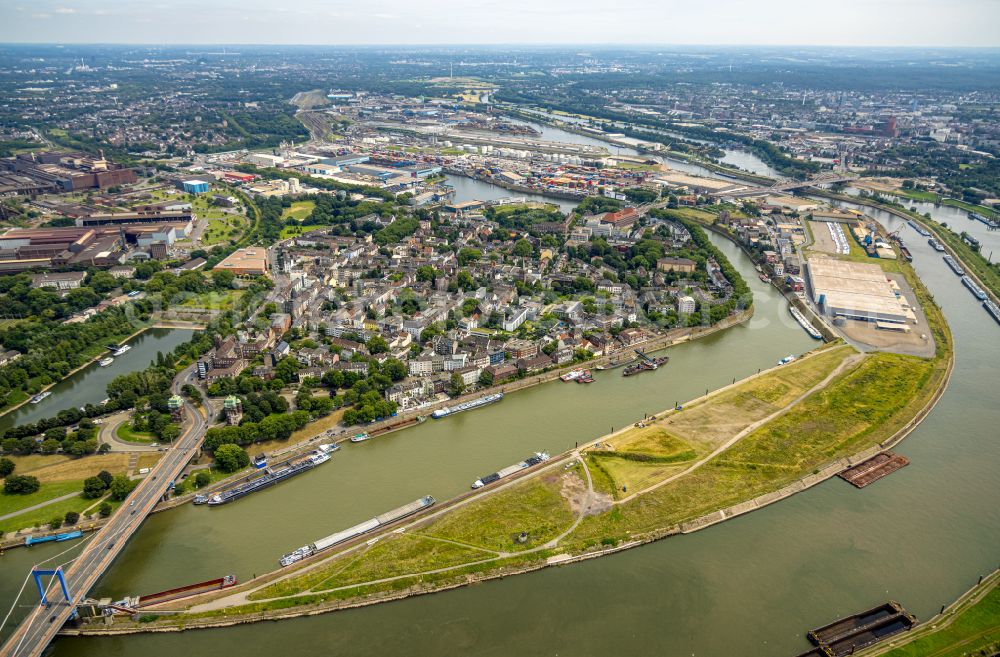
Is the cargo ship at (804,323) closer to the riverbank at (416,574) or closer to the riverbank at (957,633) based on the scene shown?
the riverbank at (416,574)

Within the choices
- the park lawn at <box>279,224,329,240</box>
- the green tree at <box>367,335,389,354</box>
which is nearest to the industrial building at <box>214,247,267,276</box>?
the park lawn at <box>279,224,329,240</box>

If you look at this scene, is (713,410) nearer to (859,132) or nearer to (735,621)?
(735,621)

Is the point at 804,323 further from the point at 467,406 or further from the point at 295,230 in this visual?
the point at 295,230

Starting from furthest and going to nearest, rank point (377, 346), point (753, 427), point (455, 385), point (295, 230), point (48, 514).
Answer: point (295, 230) < point (377, 346) < point (455, 385) < point (753, 427) < point (48, 514)

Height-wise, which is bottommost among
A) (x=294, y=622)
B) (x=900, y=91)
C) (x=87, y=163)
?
(x=294, y=622)

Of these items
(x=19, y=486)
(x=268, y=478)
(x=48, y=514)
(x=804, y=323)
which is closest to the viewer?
(x=48, y=514)

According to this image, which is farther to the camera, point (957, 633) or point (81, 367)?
point (81, 367)

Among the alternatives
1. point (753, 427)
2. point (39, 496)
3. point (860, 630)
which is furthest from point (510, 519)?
point (39, 496)

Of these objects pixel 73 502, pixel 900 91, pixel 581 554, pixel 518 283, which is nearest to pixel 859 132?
pixel 900 91
